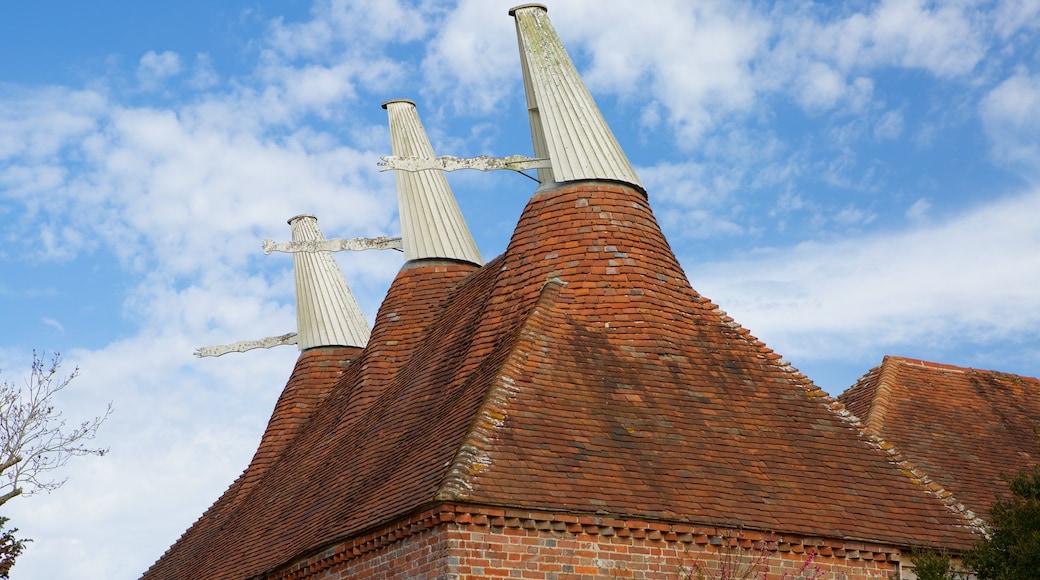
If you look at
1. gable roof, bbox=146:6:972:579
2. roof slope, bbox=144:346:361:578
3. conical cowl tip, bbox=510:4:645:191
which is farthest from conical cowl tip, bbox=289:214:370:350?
conical cowl tip, bbox=510:4:645:191

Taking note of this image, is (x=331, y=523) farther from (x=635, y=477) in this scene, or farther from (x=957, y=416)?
(x=957, y=416)

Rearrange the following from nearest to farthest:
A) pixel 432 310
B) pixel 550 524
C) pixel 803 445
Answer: pixel 550 524
pixel 803 445
pixel 432 310

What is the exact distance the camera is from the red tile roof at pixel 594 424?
41.0 feet

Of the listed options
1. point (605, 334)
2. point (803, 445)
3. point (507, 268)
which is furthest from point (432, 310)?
point (803, 445)

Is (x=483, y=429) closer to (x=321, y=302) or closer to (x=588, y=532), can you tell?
(x=588, y=532)

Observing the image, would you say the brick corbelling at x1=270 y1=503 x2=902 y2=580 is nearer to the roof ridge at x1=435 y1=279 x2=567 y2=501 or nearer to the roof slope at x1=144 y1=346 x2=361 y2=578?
the roof ridge at x1=435 y1=279 x2=567 y2=501

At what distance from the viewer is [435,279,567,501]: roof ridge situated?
38.9 ft

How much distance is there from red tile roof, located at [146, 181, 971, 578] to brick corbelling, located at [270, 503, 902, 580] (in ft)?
0.33

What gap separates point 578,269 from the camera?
49.4 feet

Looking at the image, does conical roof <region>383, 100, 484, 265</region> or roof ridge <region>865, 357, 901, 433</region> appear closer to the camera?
roof ridge <region>865, 357, 901, 433</region>

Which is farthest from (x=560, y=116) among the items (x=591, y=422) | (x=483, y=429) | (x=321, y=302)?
(x=321, y=302)

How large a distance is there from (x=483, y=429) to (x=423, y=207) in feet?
24.9

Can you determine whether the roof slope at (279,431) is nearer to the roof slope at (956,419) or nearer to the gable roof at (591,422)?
the gable roof at (591,422)

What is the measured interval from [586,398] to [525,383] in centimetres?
59
